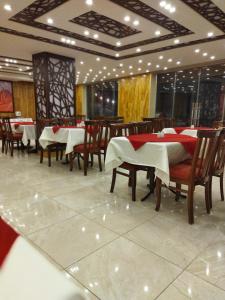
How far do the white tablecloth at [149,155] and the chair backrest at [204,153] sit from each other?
311mm

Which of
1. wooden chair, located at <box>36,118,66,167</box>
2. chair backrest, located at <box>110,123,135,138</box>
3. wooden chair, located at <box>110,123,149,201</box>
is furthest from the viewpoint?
wooden chair, located at <box>36,118,66,167</box>

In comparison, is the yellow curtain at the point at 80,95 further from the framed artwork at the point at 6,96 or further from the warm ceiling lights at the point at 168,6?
the warm ceiling lights at the point at 168,6

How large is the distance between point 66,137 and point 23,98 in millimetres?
9688

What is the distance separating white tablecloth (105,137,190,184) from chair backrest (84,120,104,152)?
1118 millimetres

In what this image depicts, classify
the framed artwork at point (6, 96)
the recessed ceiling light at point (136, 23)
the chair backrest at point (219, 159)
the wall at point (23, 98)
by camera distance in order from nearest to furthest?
the chair backrest at point (219, 159) < the recessed ceiling light at point (136, 23) < the framed artwork at point (6, 96) < the wall at point (23, 98)

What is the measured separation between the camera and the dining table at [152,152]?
8.00ft

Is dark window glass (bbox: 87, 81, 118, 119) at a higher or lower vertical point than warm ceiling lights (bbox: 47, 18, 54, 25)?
lower

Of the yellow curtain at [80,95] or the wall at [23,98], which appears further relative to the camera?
the yellow curtain at [80,95]

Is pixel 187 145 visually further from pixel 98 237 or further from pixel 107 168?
pixel 98 237

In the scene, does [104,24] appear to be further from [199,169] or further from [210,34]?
[199,169]

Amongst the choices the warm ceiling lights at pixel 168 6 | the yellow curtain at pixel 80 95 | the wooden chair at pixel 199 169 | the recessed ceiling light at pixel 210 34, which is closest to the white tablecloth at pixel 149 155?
the wooden chair at pixel 199 169

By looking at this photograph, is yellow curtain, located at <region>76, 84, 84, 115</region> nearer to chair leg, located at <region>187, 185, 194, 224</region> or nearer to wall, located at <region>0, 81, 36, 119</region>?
wall, located at <region>0, 81, 36, 119</region>

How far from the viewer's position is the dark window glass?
11.8 m

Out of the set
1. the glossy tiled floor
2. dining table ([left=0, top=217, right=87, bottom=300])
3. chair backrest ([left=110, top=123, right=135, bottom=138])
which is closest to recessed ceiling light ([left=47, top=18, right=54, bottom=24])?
chair backrest ([left=110, top=123, right=135, bottom=138])
